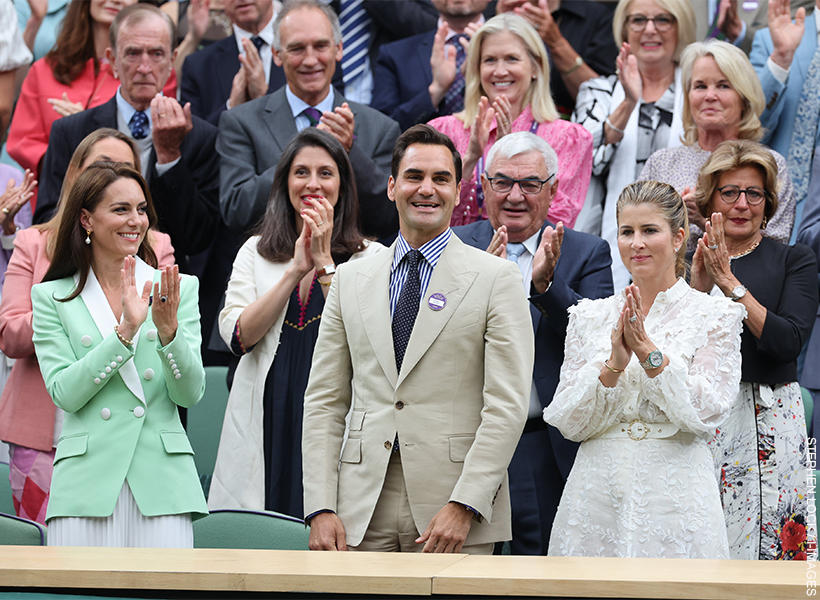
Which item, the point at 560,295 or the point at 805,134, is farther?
the point at 805,134

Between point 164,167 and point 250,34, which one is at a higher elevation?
point 250,34

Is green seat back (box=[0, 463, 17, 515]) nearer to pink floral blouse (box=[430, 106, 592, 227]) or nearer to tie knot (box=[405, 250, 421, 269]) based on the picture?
tie knot (box=[405, 250, 421, 269])

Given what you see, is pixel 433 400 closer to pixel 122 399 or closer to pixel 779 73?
pixel 122 399

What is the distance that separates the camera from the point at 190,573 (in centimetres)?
197

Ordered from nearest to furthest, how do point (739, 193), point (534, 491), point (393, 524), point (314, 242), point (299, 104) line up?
1. point (393, 524)
2. point (534, 491)
3. point (314, 242)
4. point (739, 193)
5. point (299, 104)

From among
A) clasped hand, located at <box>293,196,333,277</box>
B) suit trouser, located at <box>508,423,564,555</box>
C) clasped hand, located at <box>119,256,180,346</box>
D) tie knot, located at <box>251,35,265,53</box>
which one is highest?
tie knot, located at <box>251,35,265,53</box>

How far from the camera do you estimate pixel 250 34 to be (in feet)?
17.1

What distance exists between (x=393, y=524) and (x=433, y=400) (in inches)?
13.7

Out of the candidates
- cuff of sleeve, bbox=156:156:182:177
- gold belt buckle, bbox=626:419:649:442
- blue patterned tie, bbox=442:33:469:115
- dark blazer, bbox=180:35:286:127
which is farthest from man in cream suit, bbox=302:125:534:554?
dark blazer, bbox=180:35:286:127

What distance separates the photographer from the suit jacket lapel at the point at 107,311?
9.46 feet

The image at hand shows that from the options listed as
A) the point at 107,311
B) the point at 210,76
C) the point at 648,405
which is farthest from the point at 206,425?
the point at 648,405

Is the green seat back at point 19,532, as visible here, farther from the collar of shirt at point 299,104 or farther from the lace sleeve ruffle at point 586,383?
the collar of shirt at point 299,104

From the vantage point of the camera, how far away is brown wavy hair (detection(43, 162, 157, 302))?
10.1 feet

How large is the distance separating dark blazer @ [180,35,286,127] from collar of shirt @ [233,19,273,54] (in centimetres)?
3
